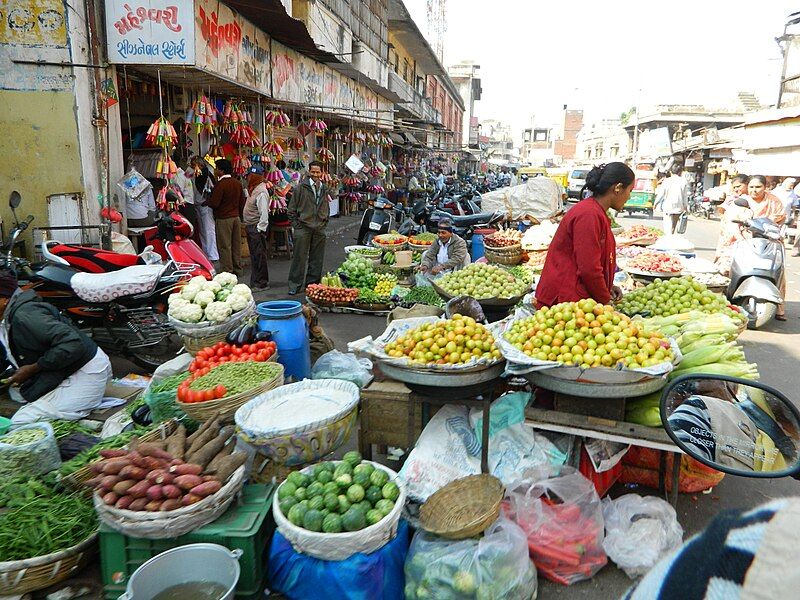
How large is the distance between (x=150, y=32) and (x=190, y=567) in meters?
6.38

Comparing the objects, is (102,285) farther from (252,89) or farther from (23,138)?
(252,89)

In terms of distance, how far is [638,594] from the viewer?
84 centimetres

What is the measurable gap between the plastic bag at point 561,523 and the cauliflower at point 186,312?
3261 mm

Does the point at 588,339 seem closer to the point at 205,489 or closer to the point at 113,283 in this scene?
the point at 205,489

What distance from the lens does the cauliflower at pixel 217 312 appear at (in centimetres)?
505

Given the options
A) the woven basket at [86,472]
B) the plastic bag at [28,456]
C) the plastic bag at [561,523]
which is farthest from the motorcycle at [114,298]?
the plastic bag at [561,523]

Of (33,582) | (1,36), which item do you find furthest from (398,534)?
(1,36)

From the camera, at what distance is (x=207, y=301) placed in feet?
17.1

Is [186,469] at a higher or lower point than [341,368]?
higher

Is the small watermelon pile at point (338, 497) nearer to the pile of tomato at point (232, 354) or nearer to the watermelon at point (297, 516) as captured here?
the watermelon at point (297, 516)

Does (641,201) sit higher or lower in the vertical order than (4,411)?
higher

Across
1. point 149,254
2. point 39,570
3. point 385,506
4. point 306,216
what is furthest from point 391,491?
point 306,216

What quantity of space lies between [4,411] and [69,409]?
0.69 meters

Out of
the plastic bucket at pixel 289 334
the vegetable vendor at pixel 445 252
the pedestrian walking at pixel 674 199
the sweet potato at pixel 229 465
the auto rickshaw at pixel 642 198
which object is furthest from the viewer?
the auto rickshaw at pixel 642 198
